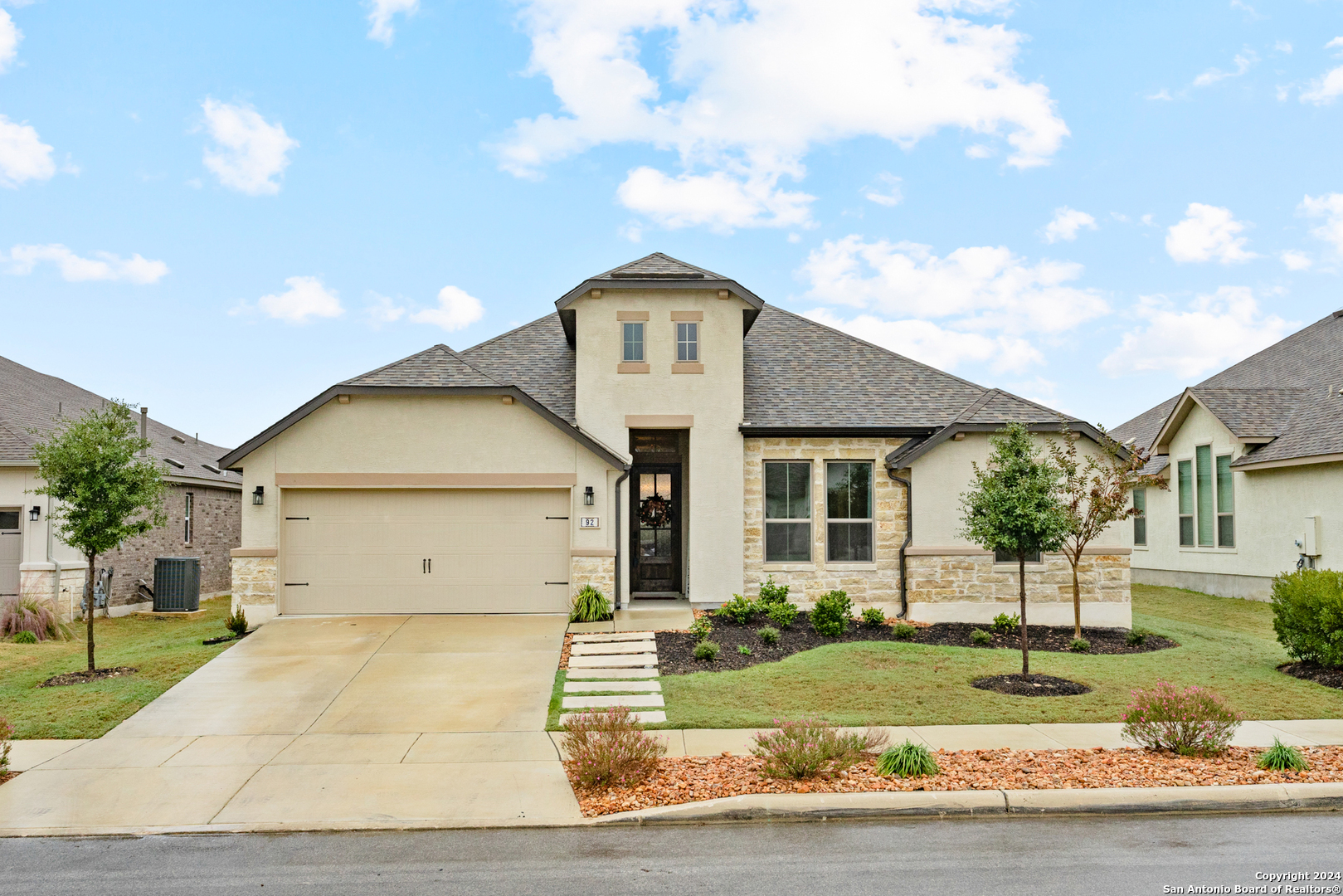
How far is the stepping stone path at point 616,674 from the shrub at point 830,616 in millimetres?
2628

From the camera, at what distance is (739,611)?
1396 cm

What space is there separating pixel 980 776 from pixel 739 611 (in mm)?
6989

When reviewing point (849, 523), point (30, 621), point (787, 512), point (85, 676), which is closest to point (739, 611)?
point (787, 512)

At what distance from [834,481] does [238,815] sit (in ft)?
37.9

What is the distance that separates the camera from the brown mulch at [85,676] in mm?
11031

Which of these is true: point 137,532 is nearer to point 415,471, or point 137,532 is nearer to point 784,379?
point 415,471

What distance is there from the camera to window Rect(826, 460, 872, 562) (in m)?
16.0

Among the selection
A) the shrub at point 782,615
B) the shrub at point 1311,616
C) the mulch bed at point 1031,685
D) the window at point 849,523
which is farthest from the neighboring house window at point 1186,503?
the mulch bed at point 1031,685

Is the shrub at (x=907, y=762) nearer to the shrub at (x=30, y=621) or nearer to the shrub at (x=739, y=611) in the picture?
the shrub at (x=739, y=611)

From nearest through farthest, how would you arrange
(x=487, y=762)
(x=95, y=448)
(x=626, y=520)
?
(x=487, y=762), (x=95, y=448), (x=626, y=520)

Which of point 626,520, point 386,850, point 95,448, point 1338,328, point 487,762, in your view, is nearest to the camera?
point 386,850

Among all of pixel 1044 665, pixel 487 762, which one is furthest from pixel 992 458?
pixel 487 762

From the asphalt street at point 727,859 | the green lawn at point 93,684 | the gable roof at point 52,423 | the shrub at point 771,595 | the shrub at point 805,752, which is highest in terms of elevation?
the gable roof at point 52,423

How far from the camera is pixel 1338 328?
76.1 feet
